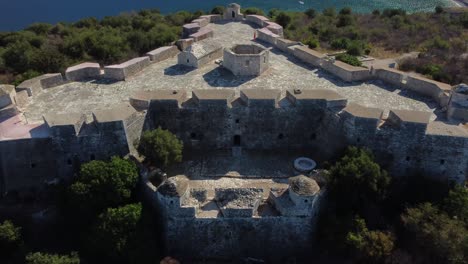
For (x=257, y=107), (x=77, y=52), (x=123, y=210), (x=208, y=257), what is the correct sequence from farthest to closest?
(x=77, y=52), (x=257, y=107), (x=208, y=257), (x=123, y=210)

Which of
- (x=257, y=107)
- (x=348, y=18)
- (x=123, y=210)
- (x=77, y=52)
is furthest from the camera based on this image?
(x=348, y=18)

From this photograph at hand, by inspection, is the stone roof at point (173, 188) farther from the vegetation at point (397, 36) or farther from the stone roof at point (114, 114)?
the vegetation at point (397, 36)

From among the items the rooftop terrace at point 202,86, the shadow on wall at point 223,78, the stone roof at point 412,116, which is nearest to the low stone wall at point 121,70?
the rooftop terrace at point 202,86

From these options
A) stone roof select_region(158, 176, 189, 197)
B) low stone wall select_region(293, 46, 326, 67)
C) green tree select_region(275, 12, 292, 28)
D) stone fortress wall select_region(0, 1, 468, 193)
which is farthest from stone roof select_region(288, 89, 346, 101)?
green tree select_region(275, 12, 292, 28)

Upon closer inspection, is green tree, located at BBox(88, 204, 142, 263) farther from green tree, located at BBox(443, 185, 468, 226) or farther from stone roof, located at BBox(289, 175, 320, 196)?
green tree, located at BBox(443, 185, 468, 226)

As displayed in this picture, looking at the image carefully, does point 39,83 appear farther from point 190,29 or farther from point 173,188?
point 190,29

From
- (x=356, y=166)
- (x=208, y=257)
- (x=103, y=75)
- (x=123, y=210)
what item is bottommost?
(x=208, y=257)

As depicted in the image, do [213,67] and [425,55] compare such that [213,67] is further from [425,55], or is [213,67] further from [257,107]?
[425,55]

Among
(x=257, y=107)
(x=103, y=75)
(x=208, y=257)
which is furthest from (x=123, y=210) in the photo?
(x=103, y=75)
